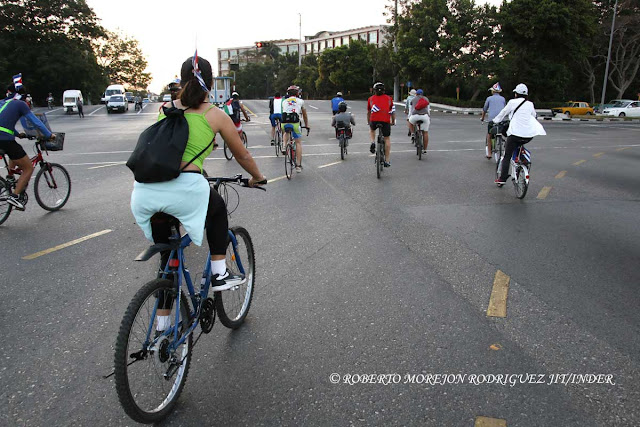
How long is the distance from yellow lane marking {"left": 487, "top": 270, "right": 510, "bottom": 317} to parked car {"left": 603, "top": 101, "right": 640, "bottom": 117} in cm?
4664

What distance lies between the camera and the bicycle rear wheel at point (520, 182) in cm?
858

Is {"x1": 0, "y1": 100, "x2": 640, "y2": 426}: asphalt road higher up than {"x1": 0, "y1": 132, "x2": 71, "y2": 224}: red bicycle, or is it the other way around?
{"x1": 0, "y1": 132, "x2": 71, "y2": 224}: red bicycle

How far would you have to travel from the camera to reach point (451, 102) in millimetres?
49469

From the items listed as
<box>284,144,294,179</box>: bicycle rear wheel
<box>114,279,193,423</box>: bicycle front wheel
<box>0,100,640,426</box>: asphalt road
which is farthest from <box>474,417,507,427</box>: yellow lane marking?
<box>284,144,294,179</box>: bicycle rear wheel

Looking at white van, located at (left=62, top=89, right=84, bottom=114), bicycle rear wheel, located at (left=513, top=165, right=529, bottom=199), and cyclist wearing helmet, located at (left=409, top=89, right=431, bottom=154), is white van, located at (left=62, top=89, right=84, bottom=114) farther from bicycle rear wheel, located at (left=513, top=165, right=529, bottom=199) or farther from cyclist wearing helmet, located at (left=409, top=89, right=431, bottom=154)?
bicycle rear wheel, located at (left=513, top=165, right=529, bottom=199)

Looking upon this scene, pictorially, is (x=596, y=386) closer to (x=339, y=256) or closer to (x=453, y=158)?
(x=339, y=256)

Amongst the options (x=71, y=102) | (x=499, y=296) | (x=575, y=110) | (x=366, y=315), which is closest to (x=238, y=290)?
(x=366, y=315)

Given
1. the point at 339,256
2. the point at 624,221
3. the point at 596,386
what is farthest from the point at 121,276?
the point at 624,221

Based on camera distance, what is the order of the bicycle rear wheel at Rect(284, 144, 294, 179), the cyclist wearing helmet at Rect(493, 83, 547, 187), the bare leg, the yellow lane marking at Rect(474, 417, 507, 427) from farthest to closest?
the bicycle rear wheel at Rect(284, 144, 294, 179) → the cyclist wearing helmet at Rect(493, 83, 547, 187) → the bare leg → the yellow lane marking at Rect(474, 417, 507, 427)

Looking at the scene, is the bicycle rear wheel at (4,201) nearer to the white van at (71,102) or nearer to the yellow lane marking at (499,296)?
the yellow lane marking at (499,296)

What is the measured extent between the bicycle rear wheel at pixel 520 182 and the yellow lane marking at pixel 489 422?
6.41 meters

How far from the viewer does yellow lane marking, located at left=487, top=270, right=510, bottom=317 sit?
165 inches

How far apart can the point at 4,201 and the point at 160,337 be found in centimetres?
Result: 534

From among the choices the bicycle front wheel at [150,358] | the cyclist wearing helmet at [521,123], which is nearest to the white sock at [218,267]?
the bicycle front wheel at [150,358]
